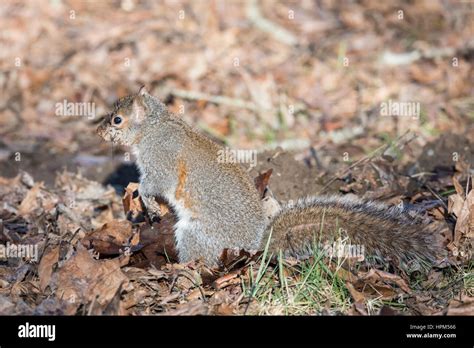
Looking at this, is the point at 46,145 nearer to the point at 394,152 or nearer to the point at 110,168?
the point at 110,168

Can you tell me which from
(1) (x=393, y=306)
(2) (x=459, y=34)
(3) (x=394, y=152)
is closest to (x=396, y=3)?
(2) (x=459, y=34)

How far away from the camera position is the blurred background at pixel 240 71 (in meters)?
9.32

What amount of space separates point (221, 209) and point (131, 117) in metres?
1.15

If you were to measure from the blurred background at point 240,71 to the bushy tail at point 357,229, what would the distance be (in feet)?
9.17

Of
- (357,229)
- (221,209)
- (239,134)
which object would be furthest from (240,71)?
(357,229)

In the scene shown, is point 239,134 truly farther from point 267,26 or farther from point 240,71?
point 267,26

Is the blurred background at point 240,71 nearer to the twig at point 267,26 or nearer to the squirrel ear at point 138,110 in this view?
the twig at point 267,26

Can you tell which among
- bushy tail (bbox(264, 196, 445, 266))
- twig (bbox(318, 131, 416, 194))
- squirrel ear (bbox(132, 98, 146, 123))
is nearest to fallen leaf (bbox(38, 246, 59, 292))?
squirrel ear (bbox(132, 98, 146, 123))

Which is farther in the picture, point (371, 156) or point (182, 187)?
point (371, 156)

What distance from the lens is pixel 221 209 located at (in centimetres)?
541

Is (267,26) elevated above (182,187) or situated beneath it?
elevated above

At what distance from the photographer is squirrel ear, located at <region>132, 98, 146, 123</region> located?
5.90 metres

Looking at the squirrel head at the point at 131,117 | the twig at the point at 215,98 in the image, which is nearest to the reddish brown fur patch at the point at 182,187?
the squirrel head at the point at 131,117

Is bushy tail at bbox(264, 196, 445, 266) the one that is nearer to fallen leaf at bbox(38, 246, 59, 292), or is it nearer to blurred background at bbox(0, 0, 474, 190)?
fallen leaf at bbox(38, 246, 59, 292)
